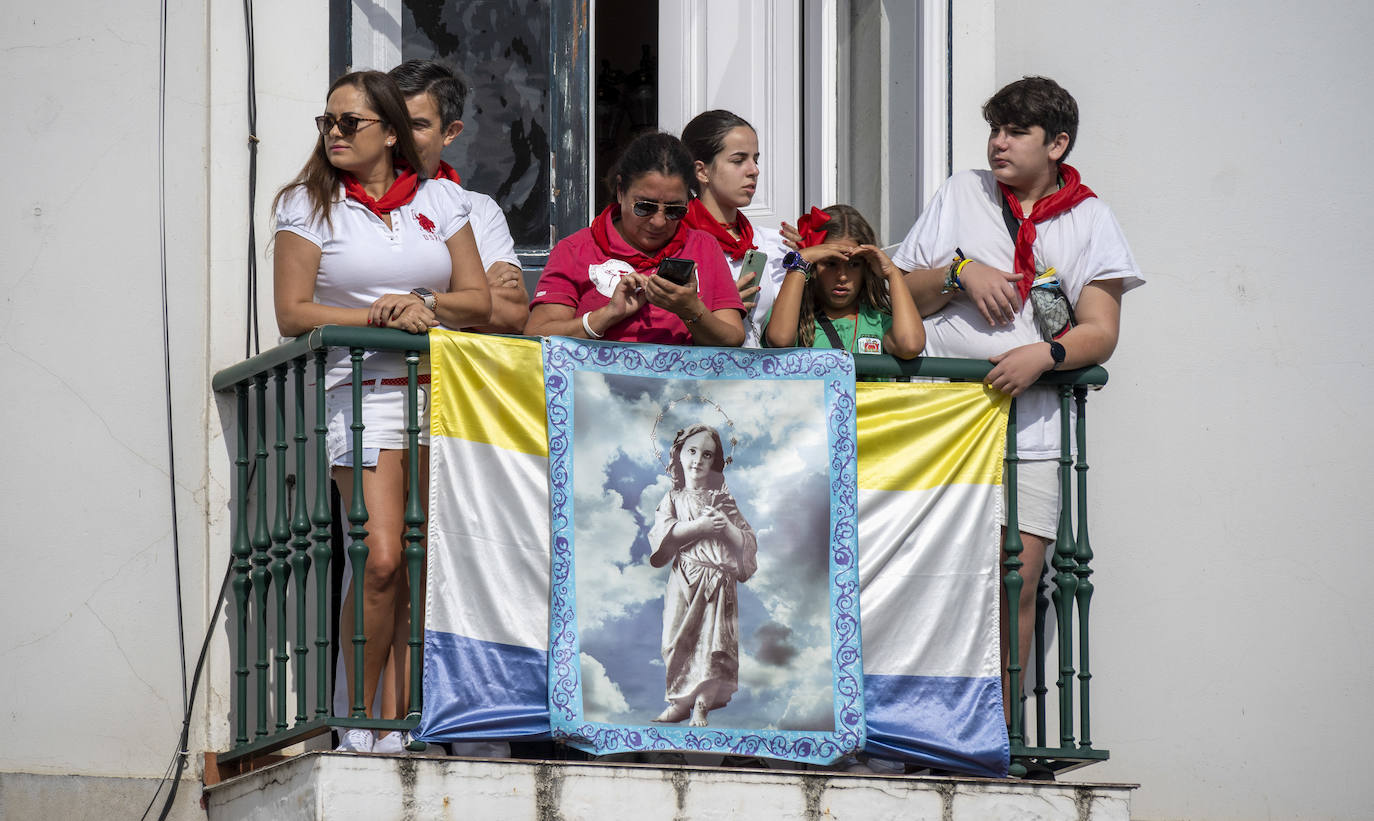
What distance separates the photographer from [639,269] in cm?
539

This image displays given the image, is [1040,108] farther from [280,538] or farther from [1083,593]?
[280,538]

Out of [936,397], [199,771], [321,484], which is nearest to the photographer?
[321,484]

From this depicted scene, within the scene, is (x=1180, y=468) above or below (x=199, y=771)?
above

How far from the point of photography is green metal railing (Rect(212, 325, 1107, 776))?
5102mm

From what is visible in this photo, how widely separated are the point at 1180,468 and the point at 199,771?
12.2 ft

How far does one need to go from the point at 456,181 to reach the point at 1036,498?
2.25 m

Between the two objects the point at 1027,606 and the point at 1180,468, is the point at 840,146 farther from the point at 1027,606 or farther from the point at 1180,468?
the point at 1027,606

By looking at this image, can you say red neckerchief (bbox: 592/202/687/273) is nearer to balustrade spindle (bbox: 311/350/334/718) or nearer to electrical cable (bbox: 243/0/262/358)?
balustrade spindle (bbox: 311/350/334/718)

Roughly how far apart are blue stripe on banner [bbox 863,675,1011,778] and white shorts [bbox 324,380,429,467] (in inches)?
64.6

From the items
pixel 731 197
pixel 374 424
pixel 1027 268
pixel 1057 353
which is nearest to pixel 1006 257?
pixel 1027 268

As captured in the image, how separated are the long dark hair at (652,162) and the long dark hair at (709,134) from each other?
459mm

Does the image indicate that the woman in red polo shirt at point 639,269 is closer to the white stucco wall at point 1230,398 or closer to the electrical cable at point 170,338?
the electrical cable at point 170,338

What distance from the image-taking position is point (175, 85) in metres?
6.18

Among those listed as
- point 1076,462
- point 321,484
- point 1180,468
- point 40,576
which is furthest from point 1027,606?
point 40,576
